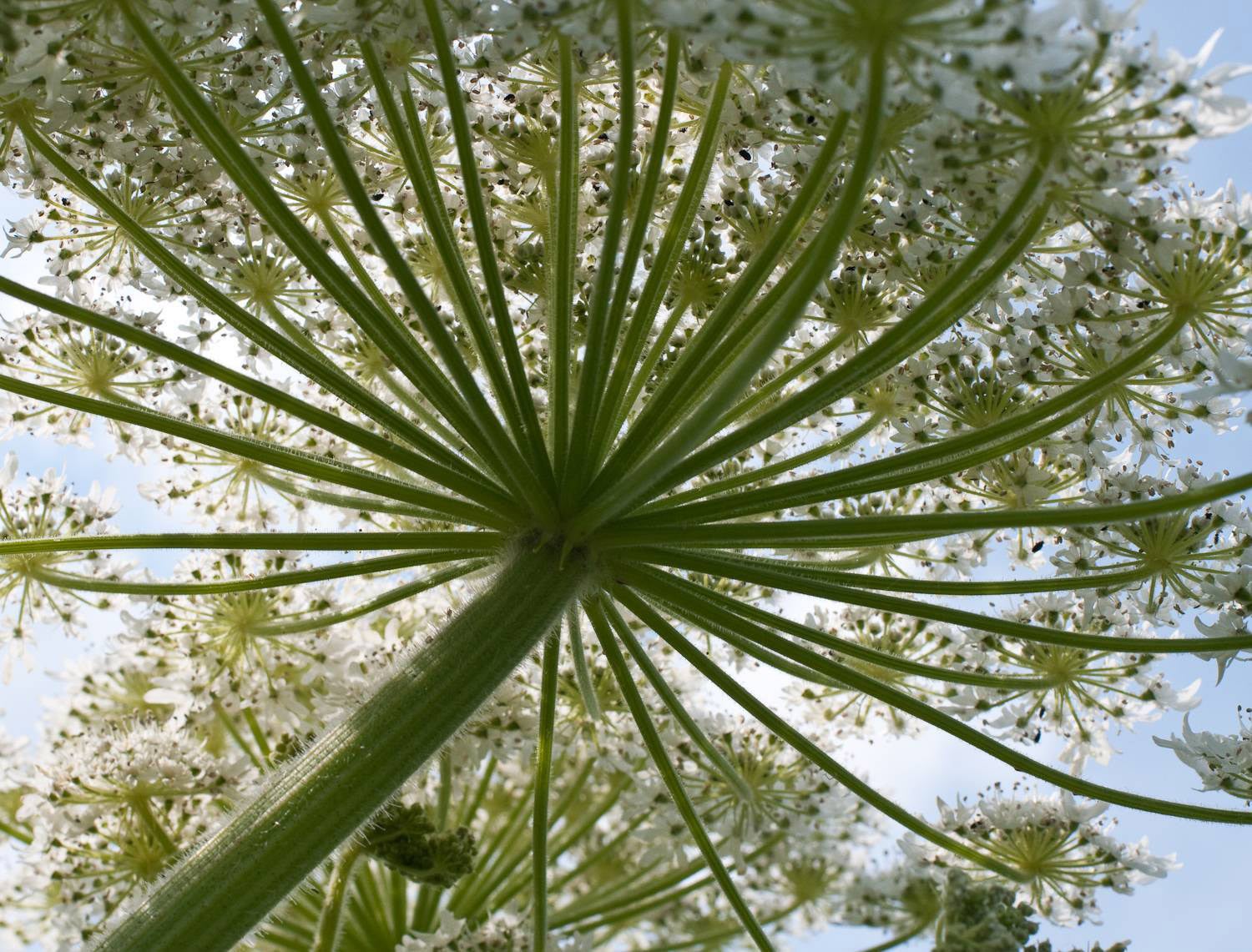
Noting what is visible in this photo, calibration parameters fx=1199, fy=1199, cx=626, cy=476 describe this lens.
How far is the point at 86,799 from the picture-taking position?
8039 millimetres

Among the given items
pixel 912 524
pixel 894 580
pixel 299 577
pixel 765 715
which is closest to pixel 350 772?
pixel 299 577

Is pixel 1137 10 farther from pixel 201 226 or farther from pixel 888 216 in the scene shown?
pixel 201 226

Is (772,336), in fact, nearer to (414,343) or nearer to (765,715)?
(414,343)

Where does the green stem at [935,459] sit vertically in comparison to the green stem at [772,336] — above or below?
above

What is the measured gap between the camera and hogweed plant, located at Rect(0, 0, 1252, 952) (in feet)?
14.8

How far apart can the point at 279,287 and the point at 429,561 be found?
1988 millimetres

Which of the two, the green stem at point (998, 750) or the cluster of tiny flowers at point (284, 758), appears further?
the cluster of tiny flowers at point (284, 758)

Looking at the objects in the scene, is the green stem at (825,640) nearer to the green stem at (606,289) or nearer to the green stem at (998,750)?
the green stem at (998,750)

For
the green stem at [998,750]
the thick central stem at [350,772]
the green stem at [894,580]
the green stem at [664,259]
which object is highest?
the green stem at [664,259]

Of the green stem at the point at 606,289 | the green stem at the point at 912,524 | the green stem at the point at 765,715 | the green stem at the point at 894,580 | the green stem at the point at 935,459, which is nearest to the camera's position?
the green stem at the point at 912,524

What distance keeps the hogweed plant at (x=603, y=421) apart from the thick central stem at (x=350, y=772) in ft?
0.06

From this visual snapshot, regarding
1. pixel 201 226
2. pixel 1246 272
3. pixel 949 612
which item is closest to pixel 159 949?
pixel 949 612

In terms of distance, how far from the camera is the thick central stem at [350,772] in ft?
14.3

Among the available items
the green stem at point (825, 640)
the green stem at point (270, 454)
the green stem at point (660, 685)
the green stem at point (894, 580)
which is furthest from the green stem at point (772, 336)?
the green stem at point (660, 685)
